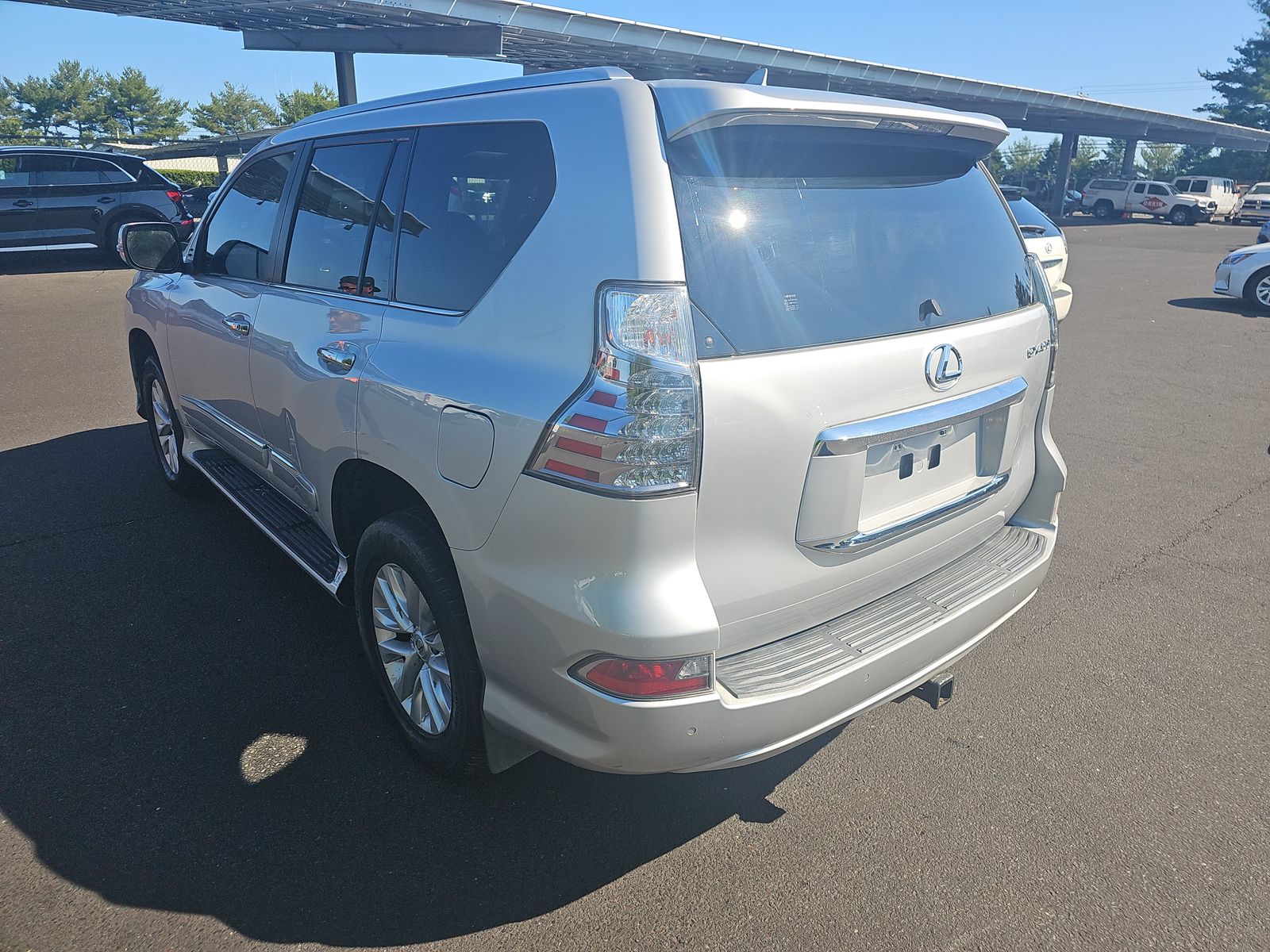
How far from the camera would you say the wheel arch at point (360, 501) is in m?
2.77

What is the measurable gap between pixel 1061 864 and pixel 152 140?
7994cm

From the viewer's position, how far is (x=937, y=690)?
2.69 m

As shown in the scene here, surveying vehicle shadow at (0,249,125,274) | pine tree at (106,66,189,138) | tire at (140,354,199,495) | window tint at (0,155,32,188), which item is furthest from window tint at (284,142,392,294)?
pine tree at (106,66,189,138)

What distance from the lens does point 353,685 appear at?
338cm

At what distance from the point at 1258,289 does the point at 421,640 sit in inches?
602

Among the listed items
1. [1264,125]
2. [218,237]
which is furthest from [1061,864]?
[1264,125]

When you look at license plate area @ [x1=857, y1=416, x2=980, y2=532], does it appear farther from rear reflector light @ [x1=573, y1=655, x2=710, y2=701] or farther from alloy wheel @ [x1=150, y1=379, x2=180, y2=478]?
alloy wheel @ [x1=150, y1=379, x2=180, y2=478]

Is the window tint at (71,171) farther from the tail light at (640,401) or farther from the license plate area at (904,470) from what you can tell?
the license plate area at (904,470)

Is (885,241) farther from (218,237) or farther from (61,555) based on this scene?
(61,555)

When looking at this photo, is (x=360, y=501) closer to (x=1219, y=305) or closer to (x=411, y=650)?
(x=411, y=650)

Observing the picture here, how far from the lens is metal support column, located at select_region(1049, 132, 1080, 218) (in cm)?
Answer: 5319

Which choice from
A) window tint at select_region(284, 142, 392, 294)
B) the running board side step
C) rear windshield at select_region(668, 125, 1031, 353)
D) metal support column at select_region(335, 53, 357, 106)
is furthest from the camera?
metal support column at select_region(335, 53, 357, 106)

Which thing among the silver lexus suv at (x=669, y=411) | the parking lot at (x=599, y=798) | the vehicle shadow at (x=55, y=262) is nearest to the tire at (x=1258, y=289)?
the parking lot at (x=599, y=798)

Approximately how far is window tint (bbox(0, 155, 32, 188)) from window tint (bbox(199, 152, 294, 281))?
13695 millimetres
